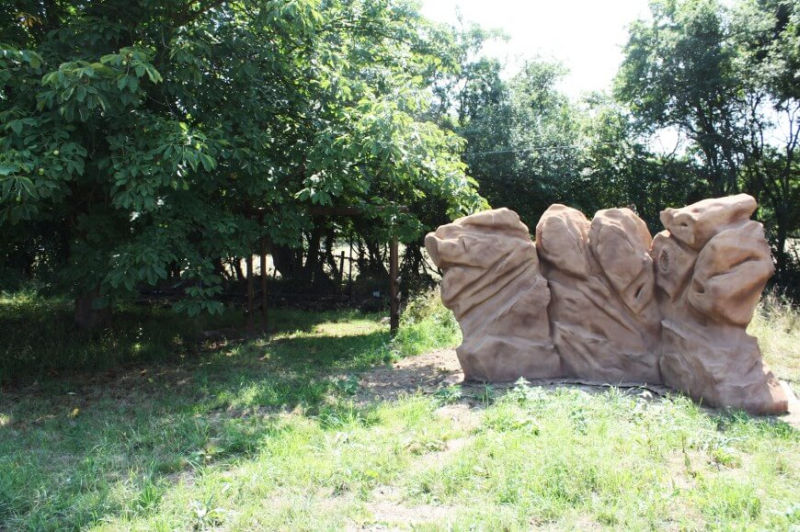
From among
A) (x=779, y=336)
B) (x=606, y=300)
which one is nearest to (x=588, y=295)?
(x=606, y=300)

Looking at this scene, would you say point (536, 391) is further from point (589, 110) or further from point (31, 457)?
point (589, 110)

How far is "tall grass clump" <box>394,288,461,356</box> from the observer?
880cm

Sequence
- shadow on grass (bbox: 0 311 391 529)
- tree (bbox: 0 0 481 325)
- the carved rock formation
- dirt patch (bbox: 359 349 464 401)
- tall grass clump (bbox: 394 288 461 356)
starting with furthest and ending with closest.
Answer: tall grass clump (bbox: 394 288 461 356)
dirt patch (bbox: 359 349 464 401)
the carved rock formation
tree (bbox: 0 0 481 325)
shadow on grass (bbox: 0 311 391 529)

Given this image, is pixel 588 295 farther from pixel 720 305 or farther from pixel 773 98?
pixel 773 98

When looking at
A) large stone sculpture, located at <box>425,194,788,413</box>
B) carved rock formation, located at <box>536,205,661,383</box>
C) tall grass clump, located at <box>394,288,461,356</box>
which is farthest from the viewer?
tall grass clump, located at <box>394,288,461,356</box>

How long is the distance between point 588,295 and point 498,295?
0.91 metres

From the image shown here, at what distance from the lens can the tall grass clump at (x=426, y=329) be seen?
28.9ft

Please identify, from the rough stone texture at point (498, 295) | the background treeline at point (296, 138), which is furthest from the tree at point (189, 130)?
the rough stone texture at point (498, 295)

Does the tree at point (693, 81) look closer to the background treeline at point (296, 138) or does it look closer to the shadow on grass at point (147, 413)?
the background treeline at point (296, 138)

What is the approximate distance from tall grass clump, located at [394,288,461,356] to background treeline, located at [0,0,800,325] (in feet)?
4.60

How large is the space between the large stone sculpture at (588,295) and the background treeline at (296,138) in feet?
5.55

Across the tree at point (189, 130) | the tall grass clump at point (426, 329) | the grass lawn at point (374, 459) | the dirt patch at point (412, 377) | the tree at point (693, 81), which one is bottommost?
the grass lawn at point (374, 459)

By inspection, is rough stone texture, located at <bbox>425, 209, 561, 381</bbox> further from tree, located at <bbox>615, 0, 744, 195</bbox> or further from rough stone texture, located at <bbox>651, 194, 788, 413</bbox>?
tree, located at <bbox>615, 0, 744, 195</bbox>

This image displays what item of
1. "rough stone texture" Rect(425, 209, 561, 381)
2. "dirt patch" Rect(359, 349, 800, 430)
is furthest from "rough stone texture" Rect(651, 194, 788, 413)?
"rough stone texture" Rect(425, 209, 561, 381)
